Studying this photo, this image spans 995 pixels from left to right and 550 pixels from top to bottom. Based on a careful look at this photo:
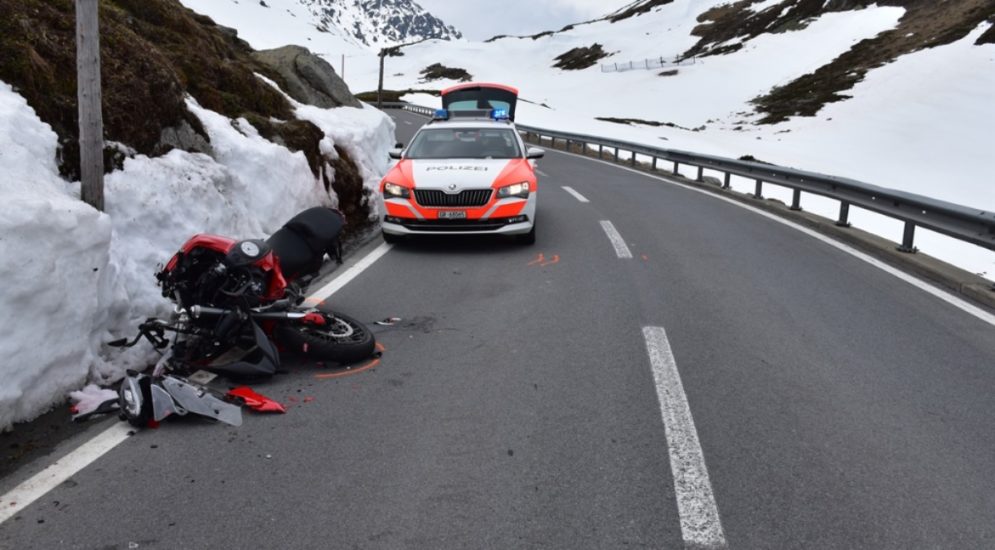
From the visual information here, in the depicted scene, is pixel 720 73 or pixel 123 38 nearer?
pixel 123 38

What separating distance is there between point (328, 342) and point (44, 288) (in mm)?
1718

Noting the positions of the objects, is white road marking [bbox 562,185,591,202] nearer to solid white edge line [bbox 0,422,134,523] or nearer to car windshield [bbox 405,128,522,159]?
car windshield [bbox 405,128,522,159]

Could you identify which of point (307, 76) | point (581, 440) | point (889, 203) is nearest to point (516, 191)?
point (889, 203)

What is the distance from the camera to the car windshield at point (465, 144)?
10500mm

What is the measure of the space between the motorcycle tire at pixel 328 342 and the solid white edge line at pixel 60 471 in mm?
1198

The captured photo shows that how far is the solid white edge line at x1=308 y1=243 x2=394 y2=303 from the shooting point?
6.91 m

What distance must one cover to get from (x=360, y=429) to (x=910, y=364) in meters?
3.98

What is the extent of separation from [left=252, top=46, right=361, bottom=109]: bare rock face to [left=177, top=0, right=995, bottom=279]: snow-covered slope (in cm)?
1419

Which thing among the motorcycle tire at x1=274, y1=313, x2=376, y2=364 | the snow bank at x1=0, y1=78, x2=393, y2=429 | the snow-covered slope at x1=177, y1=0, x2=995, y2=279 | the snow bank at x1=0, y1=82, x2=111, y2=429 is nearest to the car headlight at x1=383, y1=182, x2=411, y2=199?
the snow bank at x1=0, y1=78, x2=393, y2=429

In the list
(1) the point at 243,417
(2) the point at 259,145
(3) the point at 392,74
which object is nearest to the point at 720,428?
(1) the point at 243,417

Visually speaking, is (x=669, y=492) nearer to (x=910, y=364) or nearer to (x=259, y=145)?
(x=910, y=364)

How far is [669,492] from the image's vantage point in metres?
3.48

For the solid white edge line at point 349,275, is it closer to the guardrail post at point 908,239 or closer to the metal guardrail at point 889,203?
the metal guardrail at point 889,203

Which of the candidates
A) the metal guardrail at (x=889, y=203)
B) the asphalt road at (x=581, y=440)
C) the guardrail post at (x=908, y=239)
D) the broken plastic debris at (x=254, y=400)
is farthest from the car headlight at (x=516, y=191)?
the broken plastic debris at (x=254, y=400)
